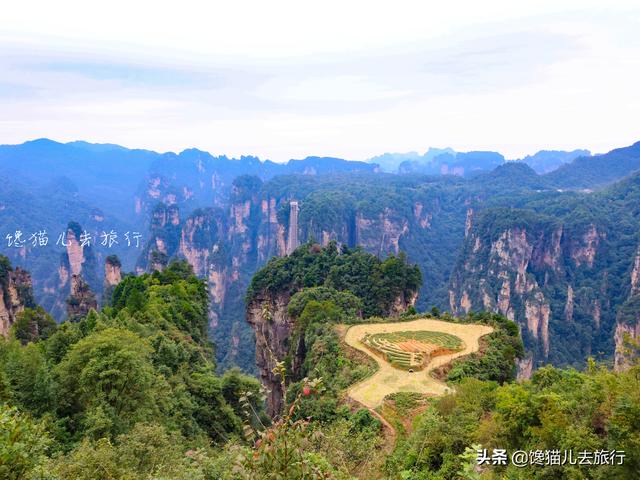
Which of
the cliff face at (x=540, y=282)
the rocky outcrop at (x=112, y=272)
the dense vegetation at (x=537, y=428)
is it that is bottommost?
the cliff face at (x=540, y=282)

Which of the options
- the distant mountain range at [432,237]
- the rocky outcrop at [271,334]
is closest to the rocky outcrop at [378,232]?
the distant mountain range at [432,237]

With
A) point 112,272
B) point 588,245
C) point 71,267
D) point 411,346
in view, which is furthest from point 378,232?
point 411,346

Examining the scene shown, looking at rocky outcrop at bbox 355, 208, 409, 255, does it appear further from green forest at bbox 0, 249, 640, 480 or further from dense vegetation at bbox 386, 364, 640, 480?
dense vegetation at bbox 386, 364, 640, 480

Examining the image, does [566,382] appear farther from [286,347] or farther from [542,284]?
[542,284]

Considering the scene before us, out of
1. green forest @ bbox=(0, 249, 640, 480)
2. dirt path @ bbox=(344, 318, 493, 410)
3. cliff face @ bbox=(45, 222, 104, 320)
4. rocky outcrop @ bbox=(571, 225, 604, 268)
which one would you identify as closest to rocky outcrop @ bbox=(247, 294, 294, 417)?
green forest @ bbox=(0, 249, 640, 480)

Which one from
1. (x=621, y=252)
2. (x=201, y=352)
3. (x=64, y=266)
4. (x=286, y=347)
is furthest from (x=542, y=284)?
(x=64, y=266)

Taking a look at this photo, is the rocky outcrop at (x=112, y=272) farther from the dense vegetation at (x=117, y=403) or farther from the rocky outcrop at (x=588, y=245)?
the rocky outcrop at (x=588, y=245)

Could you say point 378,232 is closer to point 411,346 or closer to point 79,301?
point 79,301
